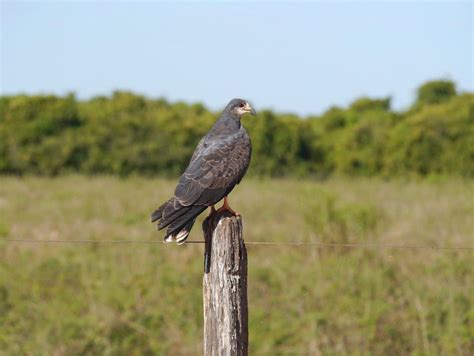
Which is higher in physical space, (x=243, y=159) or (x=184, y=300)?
(x=243, y=159)

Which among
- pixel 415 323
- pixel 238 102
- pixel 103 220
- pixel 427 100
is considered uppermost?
pixel 427 100

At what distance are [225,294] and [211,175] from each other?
937 millimetres

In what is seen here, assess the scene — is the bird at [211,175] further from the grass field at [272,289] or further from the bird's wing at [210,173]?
the grass field at [272,289]

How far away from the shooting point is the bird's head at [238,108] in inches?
196

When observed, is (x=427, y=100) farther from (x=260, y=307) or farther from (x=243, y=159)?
(x=243, y=159)

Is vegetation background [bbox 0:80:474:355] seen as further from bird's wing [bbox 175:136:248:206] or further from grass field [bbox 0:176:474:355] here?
bird's wing [bbox 175:136:248:206]

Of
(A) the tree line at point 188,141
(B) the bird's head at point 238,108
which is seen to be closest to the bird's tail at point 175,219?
(B) the bird's head at point 238,108

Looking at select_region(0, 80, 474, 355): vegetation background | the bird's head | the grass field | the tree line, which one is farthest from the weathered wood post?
the tree line

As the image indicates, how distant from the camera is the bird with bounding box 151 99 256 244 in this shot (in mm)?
4176

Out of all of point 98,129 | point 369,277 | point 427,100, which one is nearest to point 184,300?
point 369,277

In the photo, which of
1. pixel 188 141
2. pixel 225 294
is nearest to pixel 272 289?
pixel 225 294

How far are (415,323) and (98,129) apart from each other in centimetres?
1227

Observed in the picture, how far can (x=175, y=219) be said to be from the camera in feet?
13.7

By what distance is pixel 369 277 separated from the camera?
29.5 ft
